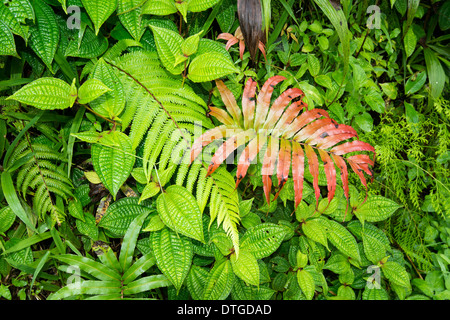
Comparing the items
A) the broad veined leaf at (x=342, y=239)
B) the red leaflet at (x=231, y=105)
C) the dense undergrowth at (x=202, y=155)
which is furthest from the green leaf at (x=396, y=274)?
the red leaflet at (x=231, y=105)

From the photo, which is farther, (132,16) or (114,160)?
(132,16)

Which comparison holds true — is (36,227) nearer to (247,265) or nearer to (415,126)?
(247,265)

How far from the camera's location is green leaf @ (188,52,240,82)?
1.27 metres

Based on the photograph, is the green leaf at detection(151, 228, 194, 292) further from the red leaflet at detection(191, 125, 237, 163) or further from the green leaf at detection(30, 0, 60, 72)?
the green leaf at detection(30, 0, 60, 72)

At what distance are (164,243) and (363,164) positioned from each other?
858 mm

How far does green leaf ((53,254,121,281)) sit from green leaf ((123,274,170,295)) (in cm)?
6

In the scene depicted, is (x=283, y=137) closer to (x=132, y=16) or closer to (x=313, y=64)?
(x=313, y=64)

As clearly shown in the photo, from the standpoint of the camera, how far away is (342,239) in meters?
1.52

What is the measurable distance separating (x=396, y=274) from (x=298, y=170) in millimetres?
866

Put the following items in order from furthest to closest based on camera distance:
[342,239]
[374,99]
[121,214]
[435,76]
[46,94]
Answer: [435,76] → [374,99] → [342,239] → [121,214] → [46,94]

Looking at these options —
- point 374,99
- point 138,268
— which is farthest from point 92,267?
point 374,99

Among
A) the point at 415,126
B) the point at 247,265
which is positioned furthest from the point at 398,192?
the point at 247,265

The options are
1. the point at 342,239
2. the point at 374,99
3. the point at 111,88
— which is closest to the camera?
the point at 111,88

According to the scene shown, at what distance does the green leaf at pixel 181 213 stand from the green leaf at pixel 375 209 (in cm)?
85
